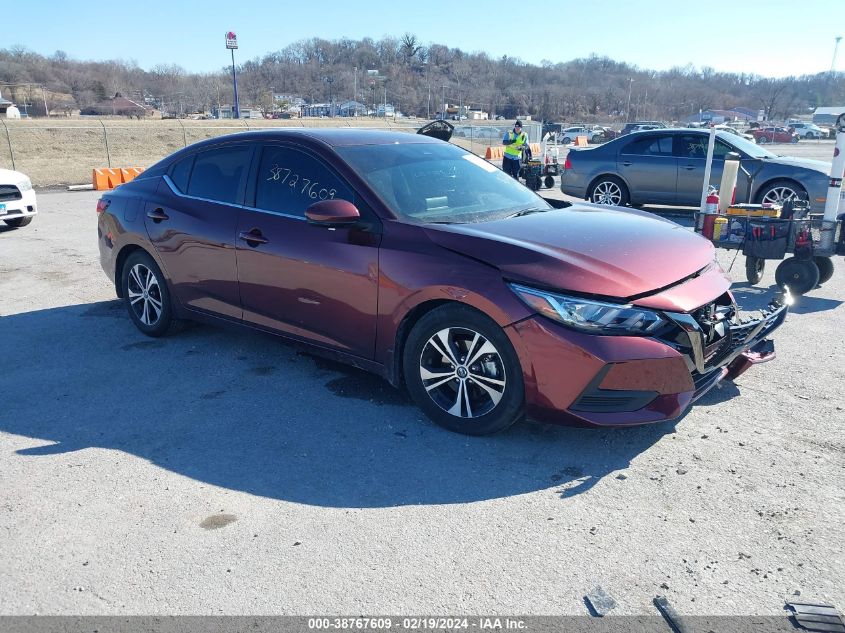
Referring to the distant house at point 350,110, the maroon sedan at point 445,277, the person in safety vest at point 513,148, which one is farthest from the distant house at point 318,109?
the maroon sedan at point 445,277

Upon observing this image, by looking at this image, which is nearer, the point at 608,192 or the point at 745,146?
the point at 745,146

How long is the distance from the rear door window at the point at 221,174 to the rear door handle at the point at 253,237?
320 millimetres

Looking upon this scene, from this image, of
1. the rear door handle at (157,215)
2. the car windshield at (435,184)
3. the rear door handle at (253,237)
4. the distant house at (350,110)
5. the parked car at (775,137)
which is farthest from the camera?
the distant house at (350,110)

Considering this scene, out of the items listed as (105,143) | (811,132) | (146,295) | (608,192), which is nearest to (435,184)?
(146,295)

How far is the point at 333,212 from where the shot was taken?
423 cm

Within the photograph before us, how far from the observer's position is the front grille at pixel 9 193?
1120 cm

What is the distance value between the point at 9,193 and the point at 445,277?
33.4ft

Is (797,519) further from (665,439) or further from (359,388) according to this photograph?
(359,388)

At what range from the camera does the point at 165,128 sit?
144 ft

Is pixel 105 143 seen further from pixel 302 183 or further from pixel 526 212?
pixel 526 212

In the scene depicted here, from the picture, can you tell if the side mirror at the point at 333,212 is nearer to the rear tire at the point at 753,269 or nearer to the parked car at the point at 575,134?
the rear tire at the point at 753,269

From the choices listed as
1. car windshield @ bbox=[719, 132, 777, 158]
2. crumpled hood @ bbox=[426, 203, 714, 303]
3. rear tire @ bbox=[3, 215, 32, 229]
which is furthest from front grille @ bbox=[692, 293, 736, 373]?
rear tire @ bbox=[3, 215, 32, 229]

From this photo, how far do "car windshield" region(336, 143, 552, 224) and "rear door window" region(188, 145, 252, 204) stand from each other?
0.93 metres

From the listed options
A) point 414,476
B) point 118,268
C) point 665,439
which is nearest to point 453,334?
point 414,476
